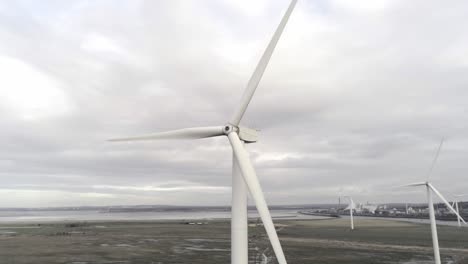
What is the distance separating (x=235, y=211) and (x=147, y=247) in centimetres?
5753

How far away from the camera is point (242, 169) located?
2047cm

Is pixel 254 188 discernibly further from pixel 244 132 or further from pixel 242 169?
pixel 244 132

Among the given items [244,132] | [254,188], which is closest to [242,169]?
[254,188]

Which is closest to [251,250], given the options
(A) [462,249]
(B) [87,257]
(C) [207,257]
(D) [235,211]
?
(C) [207,257]

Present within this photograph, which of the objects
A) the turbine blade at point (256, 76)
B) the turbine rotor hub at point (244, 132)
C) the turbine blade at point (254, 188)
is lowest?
the turbine blade at point (254, 188)

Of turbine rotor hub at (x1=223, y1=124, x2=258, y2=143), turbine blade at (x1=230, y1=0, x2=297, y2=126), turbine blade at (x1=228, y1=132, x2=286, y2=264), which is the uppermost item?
turbine blade at (x1=230, y1=0, x2=297, y2=126)

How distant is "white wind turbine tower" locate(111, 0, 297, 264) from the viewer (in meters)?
20.2

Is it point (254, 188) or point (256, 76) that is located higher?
point (256, 76)

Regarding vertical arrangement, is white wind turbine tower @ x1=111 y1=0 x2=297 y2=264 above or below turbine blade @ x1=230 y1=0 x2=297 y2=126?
below

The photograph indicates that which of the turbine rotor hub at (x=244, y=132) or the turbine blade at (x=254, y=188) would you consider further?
the turbine rotor hub at (x=244, y=132)

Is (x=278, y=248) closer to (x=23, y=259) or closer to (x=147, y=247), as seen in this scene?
(x=23, y=259)

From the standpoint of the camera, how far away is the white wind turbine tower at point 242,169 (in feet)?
66.1

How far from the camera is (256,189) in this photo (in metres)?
20.2

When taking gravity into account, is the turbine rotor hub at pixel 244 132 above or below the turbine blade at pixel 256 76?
below
